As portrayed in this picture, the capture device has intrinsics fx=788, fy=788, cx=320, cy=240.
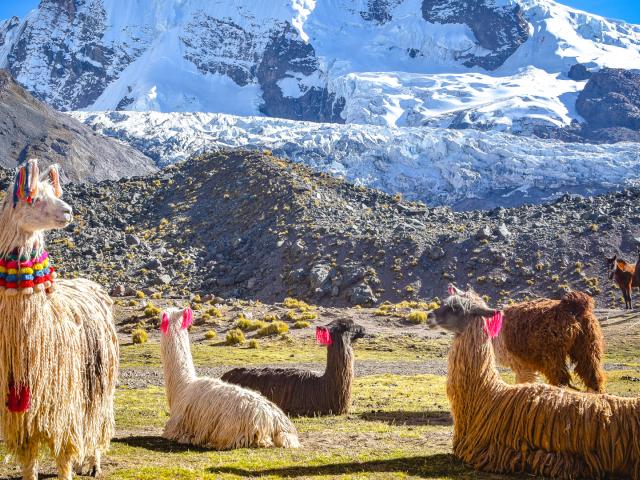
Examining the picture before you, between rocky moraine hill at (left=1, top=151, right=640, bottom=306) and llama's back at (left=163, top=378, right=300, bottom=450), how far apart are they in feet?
87.3

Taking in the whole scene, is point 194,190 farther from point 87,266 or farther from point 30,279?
point 30,279

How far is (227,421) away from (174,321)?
1530mm

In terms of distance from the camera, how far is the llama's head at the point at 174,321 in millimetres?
9328

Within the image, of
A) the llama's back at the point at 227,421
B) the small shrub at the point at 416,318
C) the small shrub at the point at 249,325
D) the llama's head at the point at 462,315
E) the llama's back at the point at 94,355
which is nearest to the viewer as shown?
the llama's back at the point at 94,355

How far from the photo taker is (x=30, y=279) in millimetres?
6000

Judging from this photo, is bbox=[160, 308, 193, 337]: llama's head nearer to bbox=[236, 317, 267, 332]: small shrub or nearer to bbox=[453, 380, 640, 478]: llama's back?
bbox=[453, 380, 640, 478]: llama's back

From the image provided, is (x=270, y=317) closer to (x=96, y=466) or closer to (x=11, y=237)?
(x=96, y=466)

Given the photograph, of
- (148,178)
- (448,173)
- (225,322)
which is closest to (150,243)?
(148,178)

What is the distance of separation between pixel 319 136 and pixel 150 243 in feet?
310

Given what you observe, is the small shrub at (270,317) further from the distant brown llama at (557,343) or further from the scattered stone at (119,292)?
the distant brown llama at (557,343)

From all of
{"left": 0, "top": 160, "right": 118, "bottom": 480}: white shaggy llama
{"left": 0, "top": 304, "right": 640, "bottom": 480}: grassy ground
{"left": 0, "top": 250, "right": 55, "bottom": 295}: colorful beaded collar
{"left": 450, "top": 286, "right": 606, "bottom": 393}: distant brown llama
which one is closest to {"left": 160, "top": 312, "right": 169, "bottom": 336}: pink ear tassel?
{"left": 0, "top": 304, "right": 640, "bottom": 480}: grassy ground

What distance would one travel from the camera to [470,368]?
7.50 m

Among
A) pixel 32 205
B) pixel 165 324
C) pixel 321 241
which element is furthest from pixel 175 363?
pixel 321 241

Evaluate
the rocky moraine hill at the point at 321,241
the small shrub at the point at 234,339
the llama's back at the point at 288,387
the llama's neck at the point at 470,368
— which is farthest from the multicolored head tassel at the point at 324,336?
the rocky moraine hill at the point at 321,241
